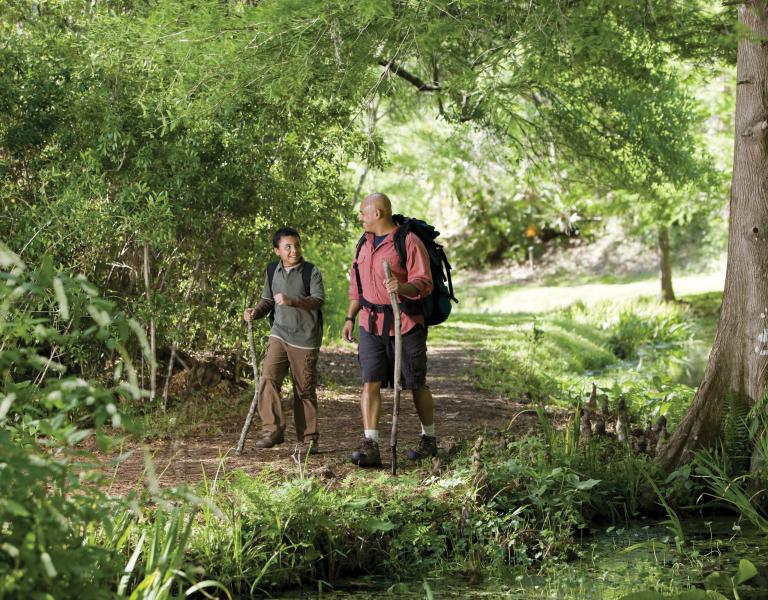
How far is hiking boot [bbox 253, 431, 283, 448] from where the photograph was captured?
26.6 ft

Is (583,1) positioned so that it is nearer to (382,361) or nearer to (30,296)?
(382,361)

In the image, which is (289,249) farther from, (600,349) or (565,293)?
(565,293)

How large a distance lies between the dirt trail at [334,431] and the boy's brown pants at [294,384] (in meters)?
0.24

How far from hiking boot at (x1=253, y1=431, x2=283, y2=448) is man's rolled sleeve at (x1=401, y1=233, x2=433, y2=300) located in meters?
1.70

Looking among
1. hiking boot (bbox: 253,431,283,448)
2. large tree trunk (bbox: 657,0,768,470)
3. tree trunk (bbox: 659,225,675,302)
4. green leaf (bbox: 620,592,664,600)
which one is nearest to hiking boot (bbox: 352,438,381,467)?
hiking boot (bbox: 253,431,283,448)

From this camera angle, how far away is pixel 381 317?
741cm

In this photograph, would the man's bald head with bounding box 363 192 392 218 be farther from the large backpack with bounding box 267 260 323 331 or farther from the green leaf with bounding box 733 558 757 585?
the green leaf with bounding box 733 558 757 585

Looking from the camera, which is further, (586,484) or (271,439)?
(271,439)

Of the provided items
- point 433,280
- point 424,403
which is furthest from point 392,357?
point 433,280

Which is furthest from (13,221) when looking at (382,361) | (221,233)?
(382,361)

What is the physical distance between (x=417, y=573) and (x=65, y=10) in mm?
7301

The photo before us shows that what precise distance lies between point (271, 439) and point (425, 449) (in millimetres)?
1259

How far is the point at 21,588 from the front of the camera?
10.6 ft

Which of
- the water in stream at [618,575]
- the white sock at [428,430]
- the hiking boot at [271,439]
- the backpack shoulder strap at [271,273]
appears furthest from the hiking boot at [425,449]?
the backpack shoulder strap at [271,273]
